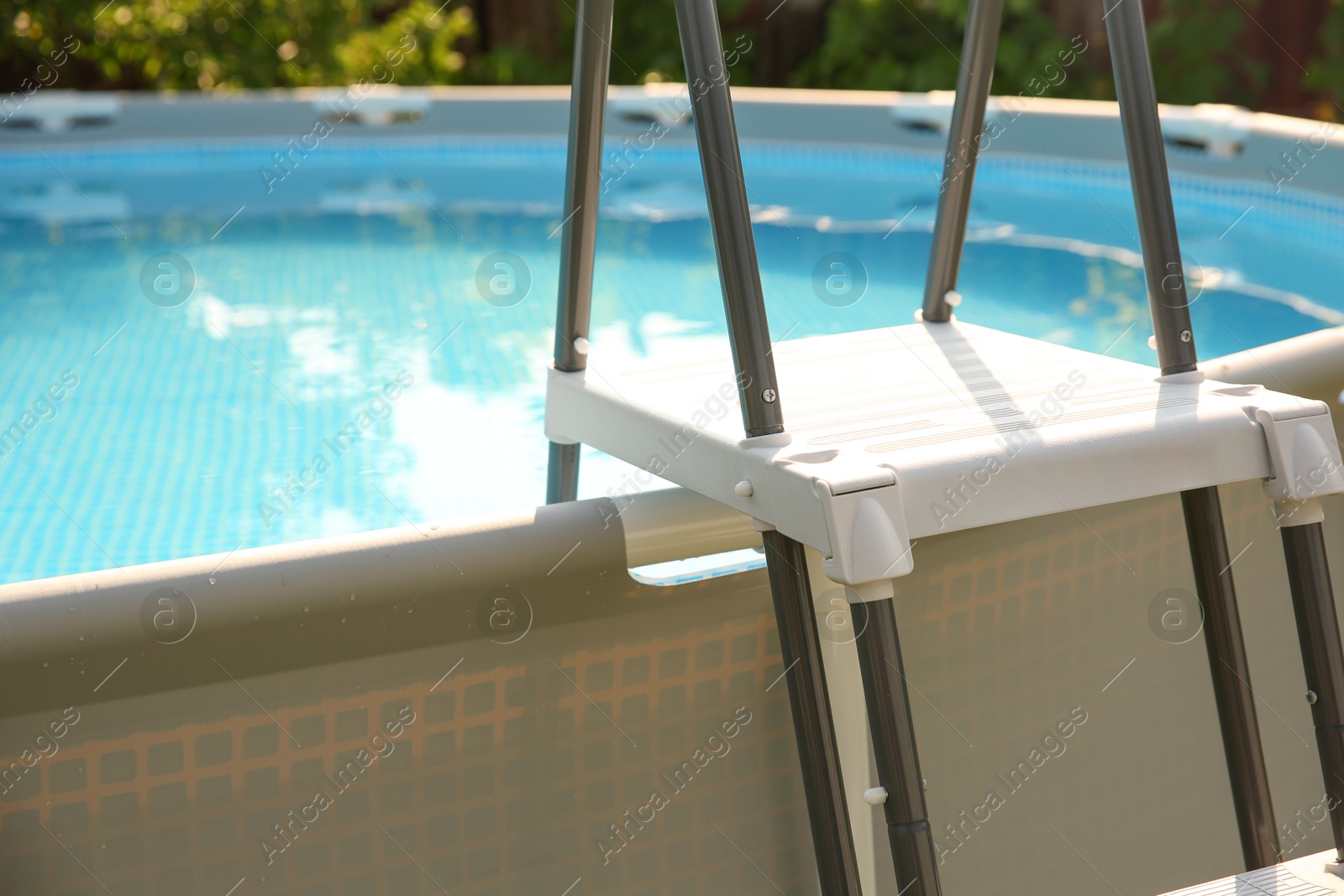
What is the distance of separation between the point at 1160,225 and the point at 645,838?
748 mm

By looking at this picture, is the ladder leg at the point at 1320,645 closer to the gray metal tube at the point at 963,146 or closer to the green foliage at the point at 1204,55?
the gray metal tube at the point at 963,146

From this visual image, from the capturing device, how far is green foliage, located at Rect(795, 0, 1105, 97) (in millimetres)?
7949

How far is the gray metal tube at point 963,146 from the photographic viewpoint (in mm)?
1421

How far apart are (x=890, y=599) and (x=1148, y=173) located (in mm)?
505

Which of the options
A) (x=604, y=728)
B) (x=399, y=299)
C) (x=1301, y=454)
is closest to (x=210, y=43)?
(x=399, y=299)

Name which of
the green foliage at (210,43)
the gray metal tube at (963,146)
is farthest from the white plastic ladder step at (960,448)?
the green foliage at (210,43)

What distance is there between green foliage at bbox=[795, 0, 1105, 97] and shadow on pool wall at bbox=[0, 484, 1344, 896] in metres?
7.12

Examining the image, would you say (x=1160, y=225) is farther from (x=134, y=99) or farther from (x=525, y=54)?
(x=525, y=54)

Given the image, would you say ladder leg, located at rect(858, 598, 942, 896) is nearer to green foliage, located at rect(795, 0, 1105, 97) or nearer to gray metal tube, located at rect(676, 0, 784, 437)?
gray metal tube, located at rect(676, 0, 784, 437)

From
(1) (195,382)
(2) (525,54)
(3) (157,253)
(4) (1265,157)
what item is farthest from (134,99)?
(4) (1265,157)

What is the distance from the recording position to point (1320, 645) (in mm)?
1040

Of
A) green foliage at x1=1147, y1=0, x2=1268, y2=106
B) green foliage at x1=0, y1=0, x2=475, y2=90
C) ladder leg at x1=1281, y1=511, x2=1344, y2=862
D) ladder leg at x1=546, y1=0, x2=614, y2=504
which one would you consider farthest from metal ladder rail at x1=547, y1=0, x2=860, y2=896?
green foliage at x1=1147, y1=0, x2=1268, y2=106

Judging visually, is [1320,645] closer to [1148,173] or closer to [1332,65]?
[1148,173]

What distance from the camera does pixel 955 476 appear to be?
0.93 metres
